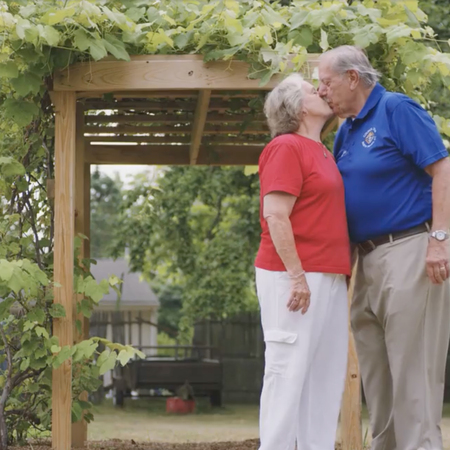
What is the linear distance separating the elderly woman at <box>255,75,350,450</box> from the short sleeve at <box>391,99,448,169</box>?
270 mm

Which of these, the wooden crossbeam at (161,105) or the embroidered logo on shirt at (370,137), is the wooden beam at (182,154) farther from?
the embroidered logo on shirt at (370,137)

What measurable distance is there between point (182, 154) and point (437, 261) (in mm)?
3855

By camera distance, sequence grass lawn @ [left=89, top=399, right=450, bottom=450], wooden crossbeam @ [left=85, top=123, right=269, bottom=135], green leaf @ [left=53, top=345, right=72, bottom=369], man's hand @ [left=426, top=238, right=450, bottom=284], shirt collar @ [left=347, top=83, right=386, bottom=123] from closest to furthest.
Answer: man's hand @ [left=426, top=238, right=450, bottom=284]
shirt collar @ [left=347, top=83, right=386, bottom=123]
green leaf @ [left=53, top=345, right=72, bottom=369]
wooden crossbeam @ [left=85, top=123, right=269, bottom=135]
grass lawn @ [left=89, top=399, right=450, bottom=450]

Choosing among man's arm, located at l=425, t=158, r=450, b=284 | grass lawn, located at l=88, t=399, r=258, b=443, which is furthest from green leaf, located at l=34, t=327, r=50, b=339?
grass lawn, located at l=88, t=399, r=258, b=443

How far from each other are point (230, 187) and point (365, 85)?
8.32m

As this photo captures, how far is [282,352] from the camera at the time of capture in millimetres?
3080

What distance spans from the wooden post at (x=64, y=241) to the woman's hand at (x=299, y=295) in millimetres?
1402

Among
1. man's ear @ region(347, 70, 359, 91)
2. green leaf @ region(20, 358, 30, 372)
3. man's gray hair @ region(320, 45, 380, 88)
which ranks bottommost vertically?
green leaf @ region(20, 358, 30, 372)

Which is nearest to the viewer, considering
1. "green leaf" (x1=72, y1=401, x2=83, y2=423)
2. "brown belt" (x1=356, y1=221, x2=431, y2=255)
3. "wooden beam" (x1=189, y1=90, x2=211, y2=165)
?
"brown belt" (x1=356, y1=221, x2=431, y2=255)

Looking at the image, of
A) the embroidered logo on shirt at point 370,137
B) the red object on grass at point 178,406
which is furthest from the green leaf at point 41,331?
the red object on grass at point 178,406

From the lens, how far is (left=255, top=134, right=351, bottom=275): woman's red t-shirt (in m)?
3.08

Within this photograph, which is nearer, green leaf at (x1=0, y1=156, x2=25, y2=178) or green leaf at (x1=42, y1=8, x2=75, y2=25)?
green leaf at (x1=42, y1=8, x2=75, y2=25)

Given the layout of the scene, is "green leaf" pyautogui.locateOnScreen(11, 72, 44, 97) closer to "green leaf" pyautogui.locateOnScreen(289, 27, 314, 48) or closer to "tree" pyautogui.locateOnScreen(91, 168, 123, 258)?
"green leaf" pyautogui.locateOnScreen(289, 27, 314, 48)

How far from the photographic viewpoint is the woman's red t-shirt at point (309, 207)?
308 centimetres
